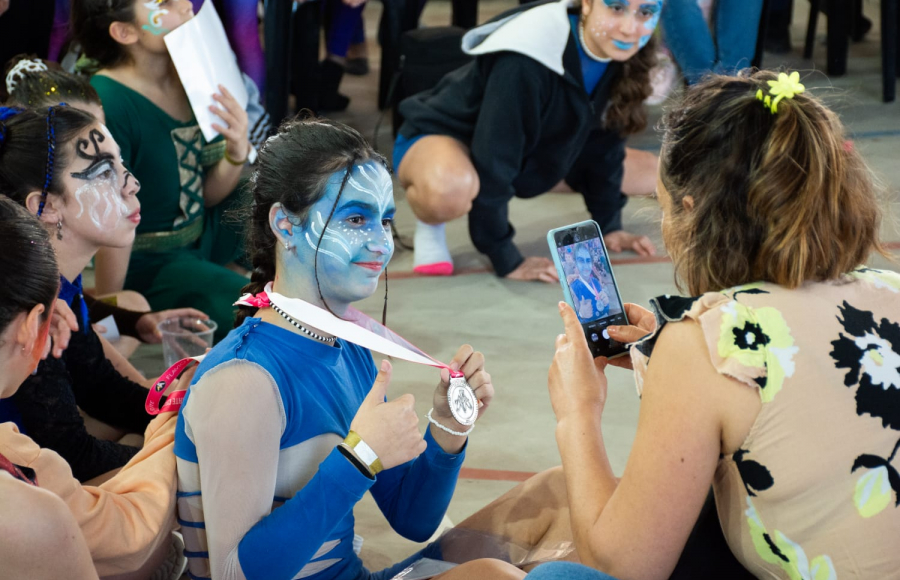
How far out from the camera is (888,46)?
5.02m

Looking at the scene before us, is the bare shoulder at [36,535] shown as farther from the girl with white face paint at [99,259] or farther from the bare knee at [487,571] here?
the girl with white face paint at [99,259]

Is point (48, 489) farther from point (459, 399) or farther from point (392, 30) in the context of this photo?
point (392, 30)

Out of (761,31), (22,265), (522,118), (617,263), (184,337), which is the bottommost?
(617,263)

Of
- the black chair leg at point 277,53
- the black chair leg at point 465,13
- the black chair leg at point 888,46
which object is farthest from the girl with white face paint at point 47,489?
the black chair leg at point 888,46

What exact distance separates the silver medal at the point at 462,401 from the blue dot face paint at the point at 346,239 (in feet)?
0.67

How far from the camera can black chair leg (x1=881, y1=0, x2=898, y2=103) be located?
502 cm

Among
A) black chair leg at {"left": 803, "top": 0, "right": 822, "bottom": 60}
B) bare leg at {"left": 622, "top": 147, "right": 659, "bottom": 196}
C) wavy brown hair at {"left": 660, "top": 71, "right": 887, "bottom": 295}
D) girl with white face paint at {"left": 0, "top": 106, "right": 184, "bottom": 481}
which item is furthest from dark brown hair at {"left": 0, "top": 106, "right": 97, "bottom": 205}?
black chair leg at {"left": 803, "top": 0, "right": 822, "bottom": 60}

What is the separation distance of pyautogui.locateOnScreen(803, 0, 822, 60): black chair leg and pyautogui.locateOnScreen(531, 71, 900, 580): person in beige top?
500 centimetres

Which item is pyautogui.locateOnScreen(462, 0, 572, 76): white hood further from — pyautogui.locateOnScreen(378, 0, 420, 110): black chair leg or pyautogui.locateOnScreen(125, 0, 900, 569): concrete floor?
pyautogui.locateOnScreen(378, 0, 420, 110): black chair leg

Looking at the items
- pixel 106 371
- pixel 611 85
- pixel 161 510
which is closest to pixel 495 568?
pixel 161 510

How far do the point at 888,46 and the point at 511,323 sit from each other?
10.1ft

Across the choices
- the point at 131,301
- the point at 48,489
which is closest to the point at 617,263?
the point at 131,301

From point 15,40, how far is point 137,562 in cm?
303

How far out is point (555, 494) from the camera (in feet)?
5.69
